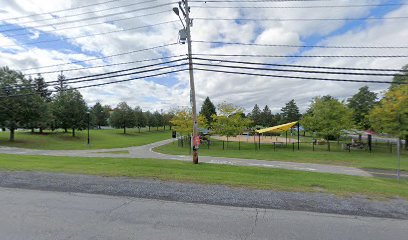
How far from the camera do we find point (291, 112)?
94125mm

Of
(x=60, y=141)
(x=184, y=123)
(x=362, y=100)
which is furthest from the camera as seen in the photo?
(x=362, y=100)

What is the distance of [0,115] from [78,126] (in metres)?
14.4

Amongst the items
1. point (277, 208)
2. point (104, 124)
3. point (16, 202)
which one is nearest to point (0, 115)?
point (16, 202)

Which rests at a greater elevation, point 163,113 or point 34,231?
point 163,113

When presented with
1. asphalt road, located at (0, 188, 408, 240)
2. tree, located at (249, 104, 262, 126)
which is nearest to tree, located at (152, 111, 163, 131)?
tree, located at (249, 104, 262, 126)

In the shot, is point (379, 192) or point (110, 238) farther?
point (379, 192)

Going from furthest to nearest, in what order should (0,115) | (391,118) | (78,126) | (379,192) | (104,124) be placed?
1. (104,124)
2. (78,126)
3. (0,115)
4. (391,118)
5. (379,192)

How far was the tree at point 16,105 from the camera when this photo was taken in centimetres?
3141

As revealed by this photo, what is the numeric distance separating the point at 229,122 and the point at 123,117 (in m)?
36.0

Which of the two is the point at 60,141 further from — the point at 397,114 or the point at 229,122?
the point at 397,114

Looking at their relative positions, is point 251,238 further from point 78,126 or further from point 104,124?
point 104,124

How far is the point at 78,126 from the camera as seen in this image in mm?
45344

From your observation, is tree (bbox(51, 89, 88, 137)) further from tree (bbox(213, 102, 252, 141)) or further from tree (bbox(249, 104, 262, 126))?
tree (bbox(249, 104, 262, 126))

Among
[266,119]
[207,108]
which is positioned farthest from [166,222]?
[266,119]
